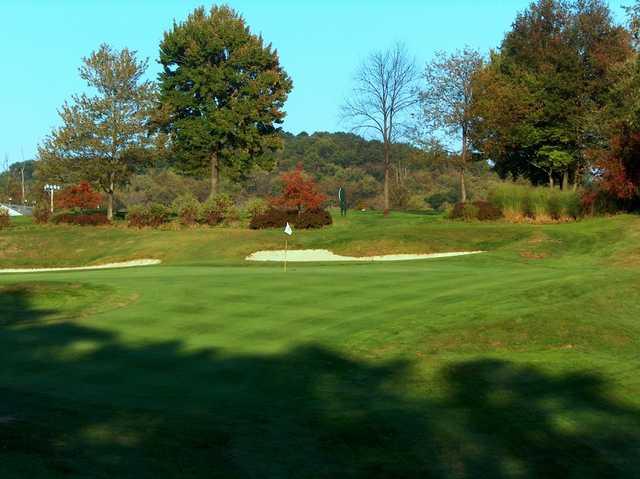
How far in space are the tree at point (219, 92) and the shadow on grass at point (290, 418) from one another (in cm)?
5340

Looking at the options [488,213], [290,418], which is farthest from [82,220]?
[290,418]

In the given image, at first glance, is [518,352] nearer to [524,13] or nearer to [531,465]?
[531,465]

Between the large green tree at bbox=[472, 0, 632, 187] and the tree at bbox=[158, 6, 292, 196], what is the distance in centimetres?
1737

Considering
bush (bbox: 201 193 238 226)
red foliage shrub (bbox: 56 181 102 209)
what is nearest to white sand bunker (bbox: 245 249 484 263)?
bush (bbox: 201 193 238 226)

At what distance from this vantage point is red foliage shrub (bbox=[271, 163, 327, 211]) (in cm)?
5162

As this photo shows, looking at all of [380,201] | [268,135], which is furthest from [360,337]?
[380,201]

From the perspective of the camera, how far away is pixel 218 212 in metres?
53.4

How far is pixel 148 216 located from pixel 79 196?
10752 mm

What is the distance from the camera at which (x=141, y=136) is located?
60.6m

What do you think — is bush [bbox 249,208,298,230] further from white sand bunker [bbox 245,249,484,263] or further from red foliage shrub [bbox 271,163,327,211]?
white sand bunker [bbox 245,249,484,263]

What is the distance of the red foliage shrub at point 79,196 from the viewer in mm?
61688

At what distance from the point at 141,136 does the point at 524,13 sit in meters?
28.2

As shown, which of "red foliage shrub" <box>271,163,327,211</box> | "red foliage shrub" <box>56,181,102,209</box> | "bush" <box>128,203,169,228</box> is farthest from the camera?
"red foliage shrub" <box>56,181,102,209</box>

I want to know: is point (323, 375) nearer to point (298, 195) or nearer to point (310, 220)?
point (310, 220)
